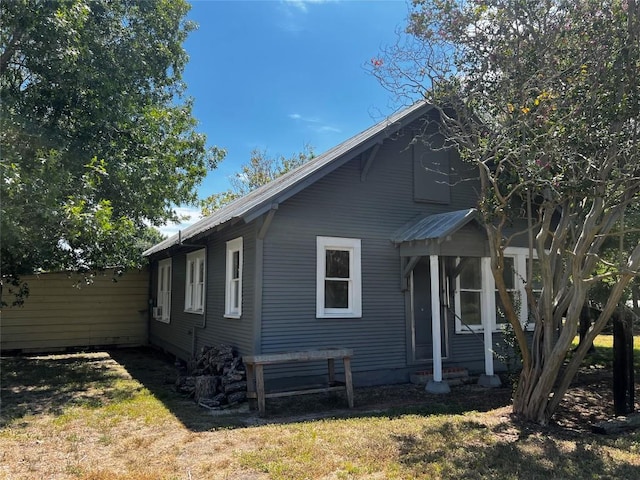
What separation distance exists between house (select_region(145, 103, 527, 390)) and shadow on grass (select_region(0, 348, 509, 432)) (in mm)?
650

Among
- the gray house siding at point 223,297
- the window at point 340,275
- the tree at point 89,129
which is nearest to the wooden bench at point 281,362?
the gray house siding at point 223,297

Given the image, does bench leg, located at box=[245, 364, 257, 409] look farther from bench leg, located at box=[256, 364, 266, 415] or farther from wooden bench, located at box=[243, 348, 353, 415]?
bench leg, located at box=[256, 364, 266, 415]

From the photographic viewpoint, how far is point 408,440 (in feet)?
18.4

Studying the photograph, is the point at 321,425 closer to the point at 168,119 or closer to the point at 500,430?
the point at 500,430

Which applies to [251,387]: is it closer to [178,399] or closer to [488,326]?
[178,399]

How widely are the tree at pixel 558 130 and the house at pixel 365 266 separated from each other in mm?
1900

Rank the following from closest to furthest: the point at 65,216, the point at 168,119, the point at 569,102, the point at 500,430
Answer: the point at 500,430
the point at 569,102
the point at 65,216
the point at 168,119

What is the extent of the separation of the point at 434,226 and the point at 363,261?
1.52m

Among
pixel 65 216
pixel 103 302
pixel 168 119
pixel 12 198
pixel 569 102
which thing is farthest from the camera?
pixel 103 302

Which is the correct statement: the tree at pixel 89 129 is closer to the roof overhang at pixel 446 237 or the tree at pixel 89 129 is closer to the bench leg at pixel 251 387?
the bench leg at pixel 251 387

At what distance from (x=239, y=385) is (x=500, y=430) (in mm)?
4038

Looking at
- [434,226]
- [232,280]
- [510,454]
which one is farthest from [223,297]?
[510,454]

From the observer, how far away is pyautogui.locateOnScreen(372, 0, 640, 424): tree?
20.5ft

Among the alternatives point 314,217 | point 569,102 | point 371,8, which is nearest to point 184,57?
point 371,8
